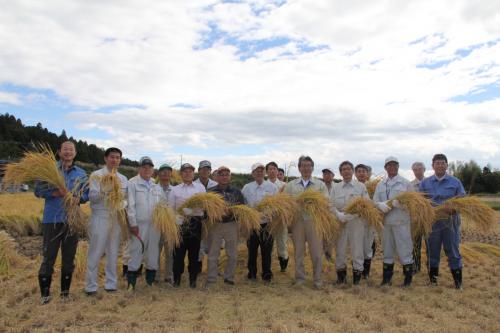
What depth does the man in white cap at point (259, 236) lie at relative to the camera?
5.65 metres

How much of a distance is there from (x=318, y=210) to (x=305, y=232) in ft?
1.35

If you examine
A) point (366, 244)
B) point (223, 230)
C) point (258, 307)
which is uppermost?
point (223, 230)

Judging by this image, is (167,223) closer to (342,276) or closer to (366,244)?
(342,276)

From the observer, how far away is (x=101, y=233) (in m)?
4.66

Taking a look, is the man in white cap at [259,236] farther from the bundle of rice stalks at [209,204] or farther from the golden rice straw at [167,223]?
the golden rice straw at [167,223]

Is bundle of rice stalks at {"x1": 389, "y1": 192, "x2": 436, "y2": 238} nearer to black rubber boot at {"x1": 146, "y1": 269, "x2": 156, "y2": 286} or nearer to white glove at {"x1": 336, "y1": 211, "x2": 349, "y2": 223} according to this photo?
white glove at {"x1": 336, "y1": 211, "x2": 349, "y2": 223}

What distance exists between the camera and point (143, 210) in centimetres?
498

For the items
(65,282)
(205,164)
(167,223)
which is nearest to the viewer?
(65,282)

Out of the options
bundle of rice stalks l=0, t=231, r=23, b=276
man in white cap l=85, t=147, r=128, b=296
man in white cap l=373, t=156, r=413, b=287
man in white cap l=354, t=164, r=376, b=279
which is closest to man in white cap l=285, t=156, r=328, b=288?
man in white cap l=373, t=156, r=413, b=287

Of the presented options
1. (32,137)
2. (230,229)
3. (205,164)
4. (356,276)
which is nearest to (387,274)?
(356,276)

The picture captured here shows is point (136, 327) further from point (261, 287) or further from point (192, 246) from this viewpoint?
point (261, 287)

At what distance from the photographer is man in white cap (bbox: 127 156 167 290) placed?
4928 millimetres

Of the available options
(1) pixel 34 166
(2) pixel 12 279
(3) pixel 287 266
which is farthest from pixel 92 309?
(3) pixel 287 266

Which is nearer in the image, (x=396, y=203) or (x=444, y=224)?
(x=396, y=203)
